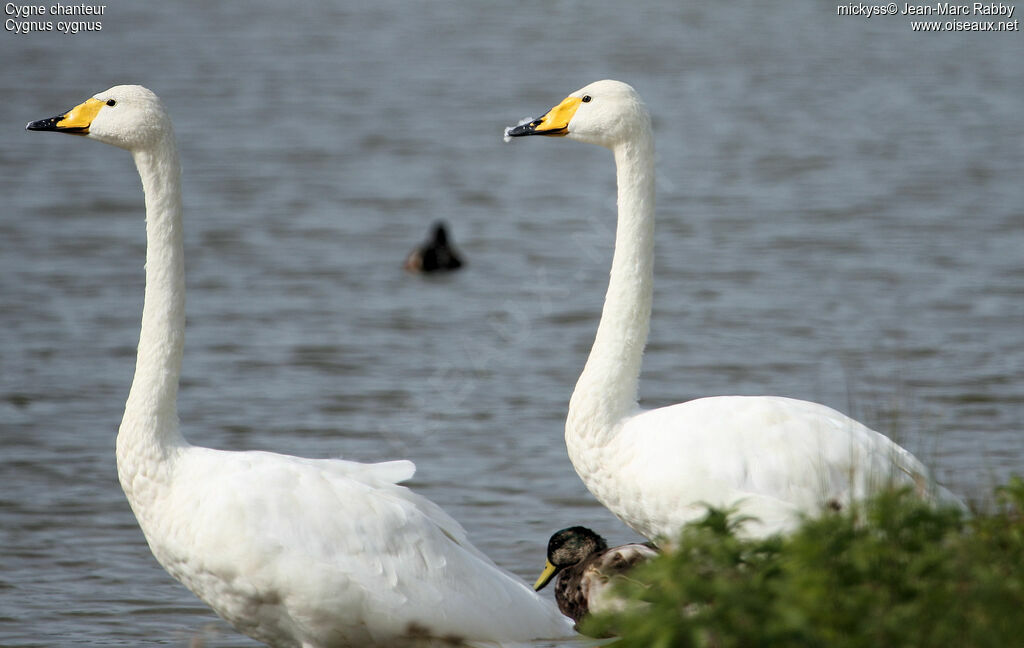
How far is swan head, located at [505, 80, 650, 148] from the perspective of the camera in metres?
6.80

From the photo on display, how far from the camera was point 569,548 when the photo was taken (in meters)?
7.39

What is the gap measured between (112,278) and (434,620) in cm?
1037

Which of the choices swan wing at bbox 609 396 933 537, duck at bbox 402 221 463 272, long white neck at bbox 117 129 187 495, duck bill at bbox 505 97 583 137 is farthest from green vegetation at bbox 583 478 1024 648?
duck at bbox 402 221 463 272

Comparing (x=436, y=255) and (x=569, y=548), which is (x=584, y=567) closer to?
(x=569, y=548)

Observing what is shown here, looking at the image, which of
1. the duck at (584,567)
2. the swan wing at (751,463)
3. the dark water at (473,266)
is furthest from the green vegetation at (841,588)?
the duck at (584,567)

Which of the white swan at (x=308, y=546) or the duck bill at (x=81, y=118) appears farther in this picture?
the duck bill at (x=81, y=118)

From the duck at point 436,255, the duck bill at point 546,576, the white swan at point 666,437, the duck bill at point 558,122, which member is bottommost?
the duck bill at point 546,576

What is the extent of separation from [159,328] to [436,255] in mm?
10141

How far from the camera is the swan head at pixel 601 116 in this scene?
268 inches

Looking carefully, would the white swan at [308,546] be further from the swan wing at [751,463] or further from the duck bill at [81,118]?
the duck bill at [81,118]

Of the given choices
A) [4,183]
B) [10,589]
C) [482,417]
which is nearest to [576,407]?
[10,589]

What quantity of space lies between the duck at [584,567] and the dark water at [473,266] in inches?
29.9

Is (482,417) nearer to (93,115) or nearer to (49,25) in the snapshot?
(93,115)

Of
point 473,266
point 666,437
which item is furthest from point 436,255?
point 666,437
